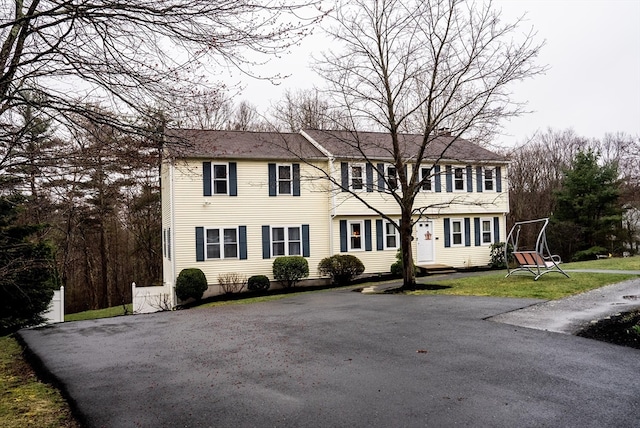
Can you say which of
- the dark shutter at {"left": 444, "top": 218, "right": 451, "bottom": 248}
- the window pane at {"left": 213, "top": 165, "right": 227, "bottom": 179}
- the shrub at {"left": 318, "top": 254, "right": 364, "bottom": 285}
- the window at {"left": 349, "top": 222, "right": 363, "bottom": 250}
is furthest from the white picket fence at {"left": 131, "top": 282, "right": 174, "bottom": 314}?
the dark shutter at {"left": 444, "top": 218, "right": 451, "bottom": 248}

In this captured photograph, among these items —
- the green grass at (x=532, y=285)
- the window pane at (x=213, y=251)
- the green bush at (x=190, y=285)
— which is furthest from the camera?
the window pane at (x=213, y=251)

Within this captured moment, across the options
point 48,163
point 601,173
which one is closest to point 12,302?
point 48,163

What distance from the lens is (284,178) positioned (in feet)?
71.4

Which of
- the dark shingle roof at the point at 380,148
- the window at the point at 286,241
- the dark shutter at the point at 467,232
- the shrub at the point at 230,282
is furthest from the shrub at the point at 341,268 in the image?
the dark shutter at the point at 467,232

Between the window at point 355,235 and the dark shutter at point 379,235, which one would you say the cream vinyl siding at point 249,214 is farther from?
the dark shutter at point 379,235

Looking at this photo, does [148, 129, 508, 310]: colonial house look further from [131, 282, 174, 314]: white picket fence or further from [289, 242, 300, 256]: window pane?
[131, 282, 174, 314]: white picket fence

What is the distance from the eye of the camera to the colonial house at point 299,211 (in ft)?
65.7

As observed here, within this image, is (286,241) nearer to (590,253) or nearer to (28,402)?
(28,402)

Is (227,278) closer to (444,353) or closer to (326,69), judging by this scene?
(326,69)

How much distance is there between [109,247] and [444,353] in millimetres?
31331

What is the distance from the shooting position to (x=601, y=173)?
98.7ft

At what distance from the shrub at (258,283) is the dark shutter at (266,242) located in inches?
46.7

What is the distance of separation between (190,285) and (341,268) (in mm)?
6623

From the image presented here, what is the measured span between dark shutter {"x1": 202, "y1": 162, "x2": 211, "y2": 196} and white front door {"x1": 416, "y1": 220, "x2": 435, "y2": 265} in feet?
34.5
